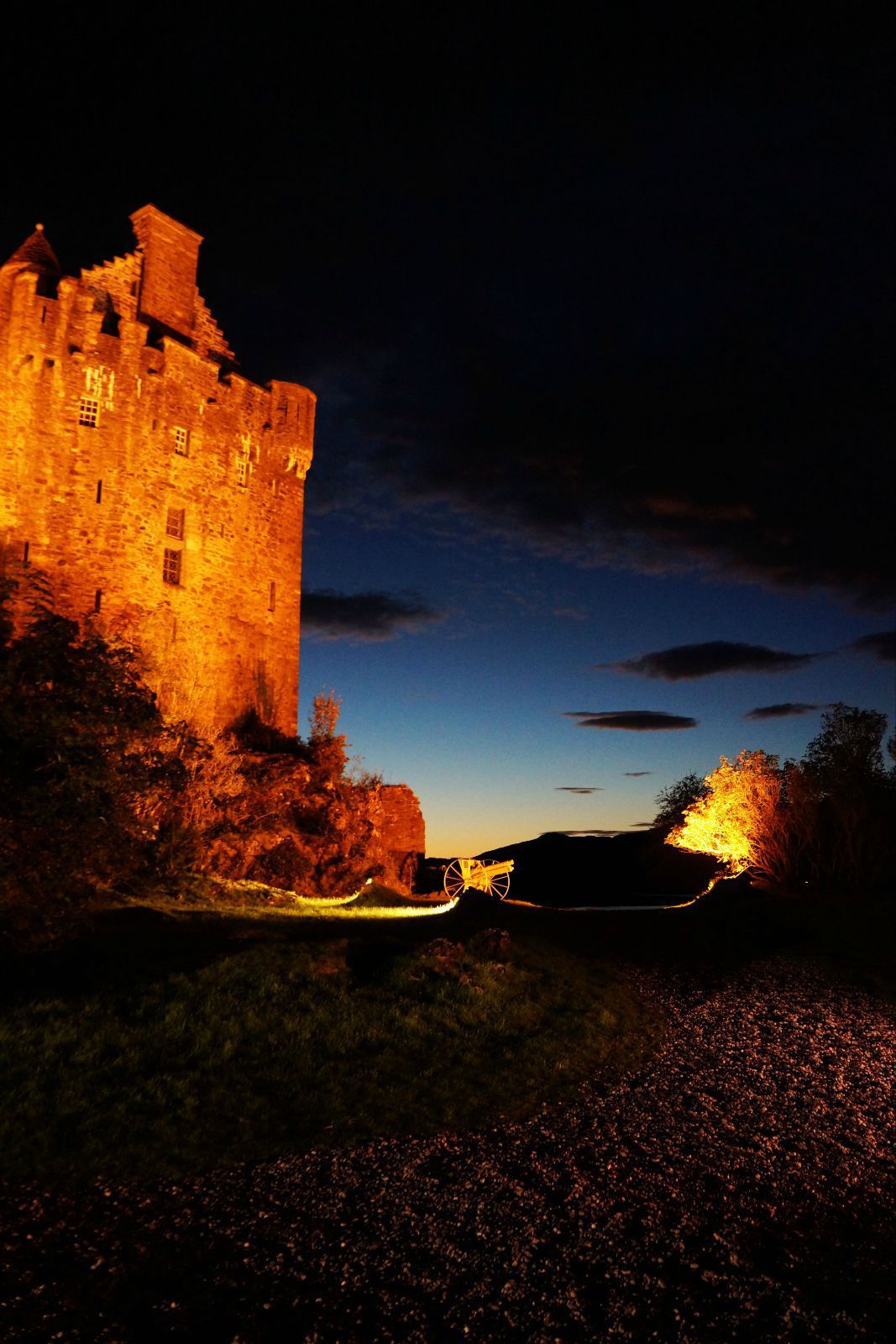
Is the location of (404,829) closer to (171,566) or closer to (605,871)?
(171,566)

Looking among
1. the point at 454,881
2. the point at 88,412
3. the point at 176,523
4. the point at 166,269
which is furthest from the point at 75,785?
the point at 166,269

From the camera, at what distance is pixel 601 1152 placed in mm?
7535

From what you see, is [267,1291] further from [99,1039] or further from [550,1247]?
[99,1039]

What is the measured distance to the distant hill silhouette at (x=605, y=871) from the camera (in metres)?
39.8

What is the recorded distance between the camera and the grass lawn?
7.22m

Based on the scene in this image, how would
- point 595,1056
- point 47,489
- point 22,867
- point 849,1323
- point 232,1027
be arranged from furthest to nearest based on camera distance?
1. point 47,489
2. point 22,867
3. point 595,1056
4. point 232,1027
5. point 849,1323

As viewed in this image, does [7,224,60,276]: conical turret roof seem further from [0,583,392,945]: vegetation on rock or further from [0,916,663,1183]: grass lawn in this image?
[0,916,663,1183]: grass lawn

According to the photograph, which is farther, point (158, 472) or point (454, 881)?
point (454, 881)

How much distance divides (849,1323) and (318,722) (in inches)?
1052

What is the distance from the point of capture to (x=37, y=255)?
91.8 feet

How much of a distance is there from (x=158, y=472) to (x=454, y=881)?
18919 millimetres

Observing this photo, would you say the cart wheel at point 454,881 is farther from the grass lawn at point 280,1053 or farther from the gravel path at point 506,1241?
the gravel path at point 506,1241

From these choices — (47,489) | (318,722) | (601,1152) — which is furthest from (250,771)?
(601,1152)

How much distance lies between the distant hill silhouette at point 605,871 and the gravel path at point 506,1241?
28.4 m
